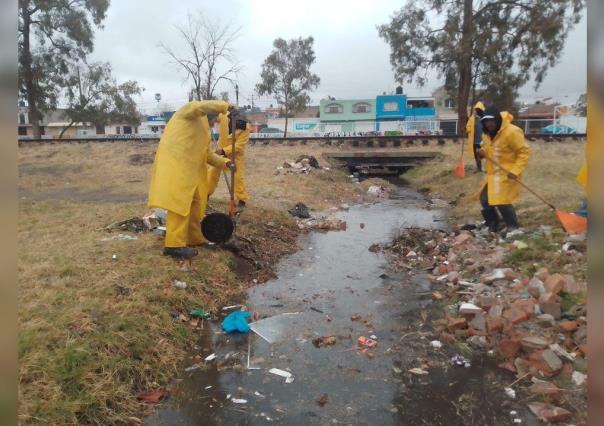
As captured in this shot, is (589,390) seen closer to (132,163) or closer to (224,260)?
(224,260)

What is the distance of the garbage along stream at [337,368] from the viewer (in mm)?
2939

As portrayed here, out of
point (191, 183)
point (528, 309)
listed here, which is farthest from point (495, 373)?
point (191, 183)

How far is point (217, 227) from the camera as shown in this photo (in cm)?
569

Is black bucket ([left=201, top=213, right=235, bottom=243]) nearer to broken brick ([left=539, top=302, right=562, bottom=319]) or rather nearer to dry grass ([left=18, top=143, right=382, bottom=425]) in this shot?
dry grass ([left=18, top=143, right=382, bottom=425])

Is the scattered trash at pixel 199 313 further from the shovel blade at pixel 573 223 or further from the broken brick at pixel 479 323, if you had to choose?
the shovel blade at pixel 573 223

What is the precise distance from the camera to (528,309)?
387cm

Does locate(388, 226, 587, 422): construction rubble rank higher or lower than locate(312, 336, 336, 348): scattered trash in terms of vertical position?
higher

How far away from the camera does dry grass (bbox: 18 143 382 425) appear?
2783 mm

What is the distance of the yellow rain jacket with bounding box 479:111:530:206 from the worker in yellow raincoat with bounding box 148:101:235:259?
12.5ft

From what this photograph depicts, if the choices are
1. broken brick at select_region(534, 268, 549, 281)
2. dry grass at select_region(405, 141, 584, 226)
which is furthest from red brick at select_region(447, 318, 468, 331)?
dry grass at select_region(405, 141, 584, 226)

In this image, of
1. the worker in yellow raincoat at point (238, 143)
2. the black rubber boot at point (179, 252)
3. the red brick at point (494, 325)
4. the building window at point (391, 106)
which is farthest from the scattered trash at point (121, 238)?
the building window at point (391, 106)

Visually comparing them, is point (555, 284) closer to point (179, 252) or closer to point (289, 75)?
point (179, 252)

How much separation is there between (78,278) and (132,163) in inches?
533

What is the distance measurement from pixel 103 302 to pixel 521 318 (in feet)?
11.6
